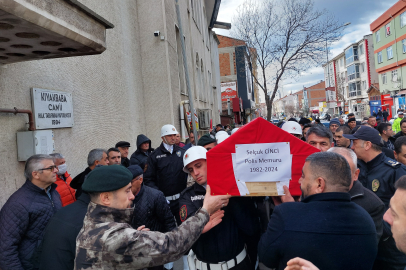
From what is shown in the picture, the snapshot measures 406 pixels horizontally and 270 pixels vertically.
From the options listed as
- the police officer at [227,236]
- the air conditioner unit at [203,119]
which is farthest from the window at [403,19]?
the police officer at [227,236]

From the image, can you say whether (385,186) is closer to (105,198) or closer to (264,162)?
(264,162)

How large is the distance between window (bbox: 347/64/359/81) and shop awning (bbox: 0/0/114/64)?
207 ft

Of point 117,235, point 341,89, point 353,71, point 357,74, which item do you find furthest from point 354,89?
point 117,235

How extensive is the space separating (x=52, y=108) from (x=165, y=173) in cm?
248

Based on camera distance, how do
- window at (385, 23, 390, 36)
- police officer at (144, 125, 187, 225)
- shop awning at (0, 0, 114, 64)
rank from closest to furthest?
1. shop awning at (0, 0, 114, 64)
2. police officer at (144, 125, 187, 225)
3. window at (385, 23, 390, 36)

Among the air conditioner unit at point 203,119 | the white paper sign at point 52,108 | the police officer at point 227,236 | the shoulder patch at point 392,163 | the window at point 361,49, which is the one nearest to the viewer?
the police officer at point 227,236

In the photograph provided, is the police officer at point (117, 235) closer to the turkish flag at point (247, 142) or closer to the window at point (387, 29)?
the turkish flag at point (247, 142)

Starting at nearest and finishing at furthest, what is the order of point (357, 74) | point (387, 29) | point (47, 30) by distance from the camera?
point (47, 30), point (387, 29), point (357, 74)

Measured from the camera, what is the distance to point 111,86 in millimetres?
8484

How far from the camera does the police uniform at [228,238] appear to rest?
9.09ft

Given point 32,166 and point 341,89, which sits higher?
point 341,89

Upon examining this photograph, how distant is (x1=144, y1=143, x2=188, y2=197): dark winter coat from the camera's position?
17.6 ft

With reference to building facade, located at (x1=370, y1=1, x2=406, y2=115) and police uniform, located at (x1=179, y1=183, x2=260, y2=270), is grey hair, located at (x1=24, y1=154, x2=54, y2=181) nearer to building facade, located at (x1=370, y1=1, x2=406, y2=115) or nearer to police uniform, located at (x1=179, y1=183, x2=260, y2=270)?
police uniform, located at (x1=179, y1=183, x2=260, y2=270)

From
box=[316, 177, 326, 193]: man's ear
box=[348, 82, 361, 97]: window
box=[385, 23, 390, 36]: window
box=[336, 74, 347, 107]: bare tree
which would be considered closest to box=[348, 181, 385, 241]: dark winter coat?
box=[316, 177, 326, 193]: man's ear
